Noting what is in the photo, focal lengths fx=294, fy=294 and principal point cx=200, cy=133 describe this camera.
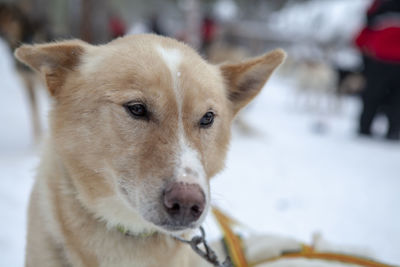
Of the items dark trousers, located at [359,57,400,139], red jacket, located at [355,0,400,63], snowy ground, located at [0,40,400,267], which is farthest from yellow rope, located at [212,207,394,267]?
dark trousers, located at [359,57,400,139]

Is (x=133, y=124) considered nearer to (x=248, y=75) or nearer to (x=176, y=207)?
(x=176, y=207)

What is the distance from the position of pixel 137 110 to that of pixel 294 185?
12.0 feet

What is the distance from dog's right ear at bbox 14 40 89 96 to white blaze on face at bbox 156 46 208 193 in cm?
52

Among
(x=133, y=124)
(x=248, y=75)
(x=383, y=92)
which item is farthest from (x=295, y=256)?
(x=383, y=92)

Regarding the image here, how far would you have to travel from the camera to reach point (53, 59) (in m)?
1.69

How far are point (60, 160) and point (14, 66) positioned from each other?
14.4 feet

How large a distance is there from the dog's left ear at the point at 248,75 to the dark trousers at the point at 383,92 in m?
5.60

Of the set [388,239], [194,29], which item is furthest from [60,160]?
[194,29]

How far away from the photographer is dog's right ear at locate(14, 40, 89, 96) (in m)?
1.60

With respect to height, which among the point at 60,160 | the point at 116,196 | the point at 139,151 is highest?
the point at 139,151

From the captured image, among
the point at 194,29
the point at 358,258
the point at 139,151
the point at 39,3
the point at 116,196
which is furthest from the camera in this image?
the point at 39,3

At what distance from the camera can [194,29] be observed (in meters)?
8.53

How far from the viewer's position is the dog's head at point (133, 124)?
1.36 metres

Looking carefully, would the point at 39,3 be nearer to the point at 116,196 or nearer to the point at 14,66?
the point at 14,66
